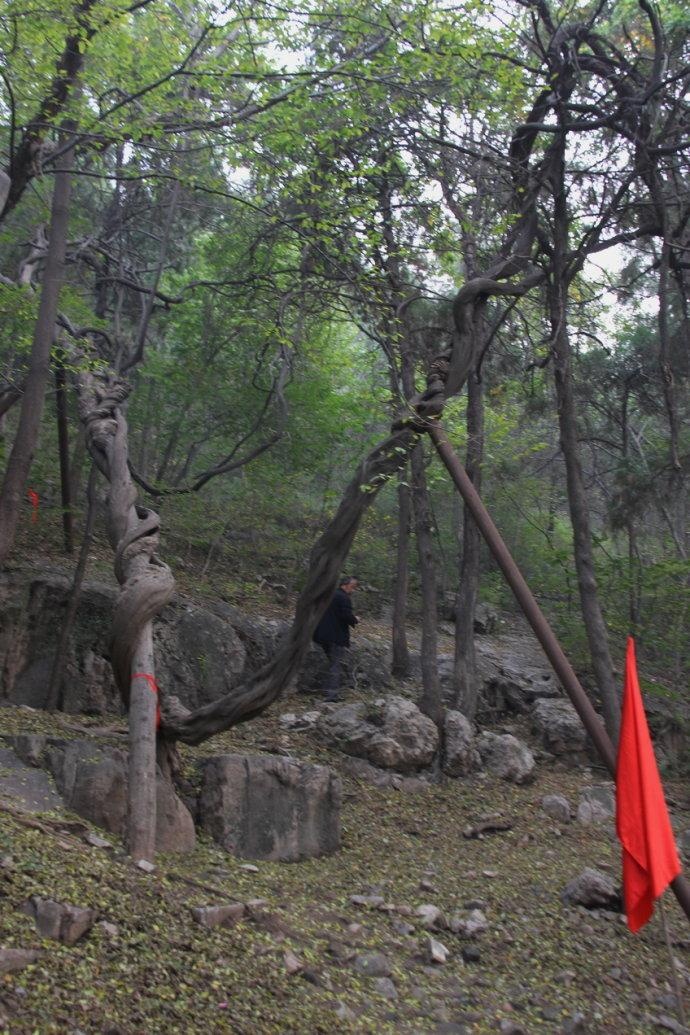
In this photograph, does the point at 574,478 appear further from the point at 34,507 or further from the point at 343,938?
the point at 34,507

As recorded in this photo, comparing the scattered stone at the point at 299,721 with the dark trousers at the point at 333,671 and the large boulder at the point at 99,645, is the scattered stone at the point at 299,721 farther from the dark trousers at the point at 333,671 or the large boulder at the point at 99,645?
the large boulder at the point at 99,645

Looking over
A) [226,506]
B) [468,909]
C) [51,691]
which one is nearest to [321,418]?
[226,506]

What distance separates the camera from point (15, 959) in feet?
11.4

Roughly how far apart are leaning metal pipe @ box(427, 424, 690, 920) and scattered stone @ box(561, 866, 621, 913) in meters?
0.91

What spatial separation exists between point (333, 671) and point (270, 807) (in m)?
3.69

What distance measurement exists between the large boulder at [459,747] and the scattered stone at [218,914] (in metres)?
4.46

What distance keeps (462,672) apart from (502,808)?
2.04 m

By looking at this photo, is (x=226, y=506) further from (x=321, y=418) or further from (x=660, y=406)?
(x=660, y=406)

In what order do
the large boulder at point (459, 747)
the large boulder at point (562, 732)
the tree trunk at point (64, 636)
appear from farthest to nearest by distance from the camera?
the large boulder at point (562, 732) < the large boulder at point (459, 747) < the tree trunk at point (64, 636)

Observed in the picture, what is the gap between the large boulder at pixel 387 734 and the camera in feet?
28.5

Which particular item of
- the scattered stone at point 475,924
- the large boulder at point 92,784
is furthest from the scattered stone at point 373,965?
the large boulder at point 92,784

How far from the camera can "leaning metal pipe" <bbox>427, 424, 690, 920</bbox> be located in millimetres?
5434

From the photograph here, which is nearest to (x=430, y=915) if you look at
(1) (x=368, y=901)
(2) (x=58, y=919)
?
(1) (x=368, y=901)

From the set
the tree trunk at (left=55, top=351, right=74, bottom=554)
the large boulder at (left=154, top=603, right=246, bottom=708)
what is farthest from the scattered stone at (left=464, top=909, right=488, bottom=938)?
the tree trunk at (left=55, top=351, right=74, bottom=554)
